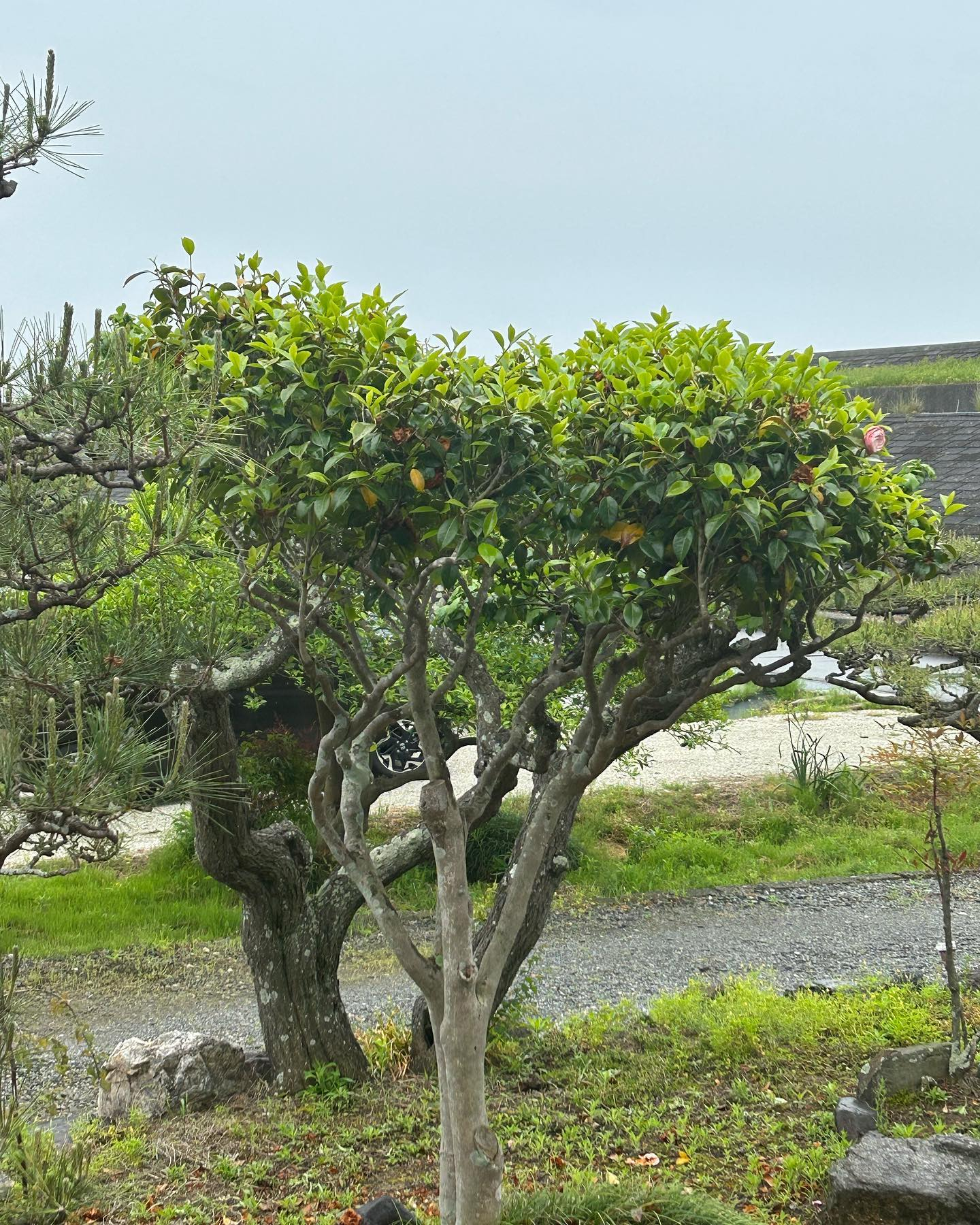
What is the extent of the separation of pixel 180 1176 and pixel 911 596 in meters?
4.83

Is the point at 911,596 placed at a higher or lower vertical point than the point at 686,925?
higher

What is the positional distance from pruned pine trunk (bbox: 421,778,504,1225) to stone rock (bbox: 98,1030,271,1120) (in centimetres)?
216

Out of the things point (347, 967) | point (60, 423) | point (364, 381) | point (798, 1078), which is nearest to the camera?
point (60, 423)

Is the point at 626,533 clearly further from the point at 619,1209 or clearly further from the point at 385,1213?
the point at 385,1213

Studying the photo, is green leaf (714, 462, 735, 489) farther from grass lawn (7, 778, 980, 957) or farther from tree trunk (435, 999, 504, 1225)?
grass lawn (7, 778, 980, 957)

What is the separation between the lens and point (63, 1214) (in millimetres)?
3949

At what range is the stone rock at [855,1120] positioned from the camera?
434 cm

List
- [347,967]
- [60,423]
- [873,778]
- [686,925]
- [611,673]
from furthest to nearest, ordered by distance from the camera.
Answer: [873,778] → [686,925] → [347,967] → [611,673] → [60,423]

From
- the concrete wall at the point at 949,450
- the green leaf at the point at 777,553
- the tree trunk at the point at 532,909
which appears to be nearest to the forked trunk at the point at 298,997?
the tree trunk at the point at 532,909

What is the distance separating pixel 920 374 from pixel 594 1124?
1301 cm

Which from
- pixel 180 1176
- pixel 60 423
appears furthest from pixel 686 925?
pixel 60 423

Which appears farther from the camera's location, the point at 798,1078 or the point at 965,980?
the point at 965,980

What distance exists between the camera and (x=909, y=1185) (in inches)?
137

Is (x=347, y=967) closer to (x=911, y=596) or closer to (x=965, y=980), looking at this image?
(x=965, y=980)
